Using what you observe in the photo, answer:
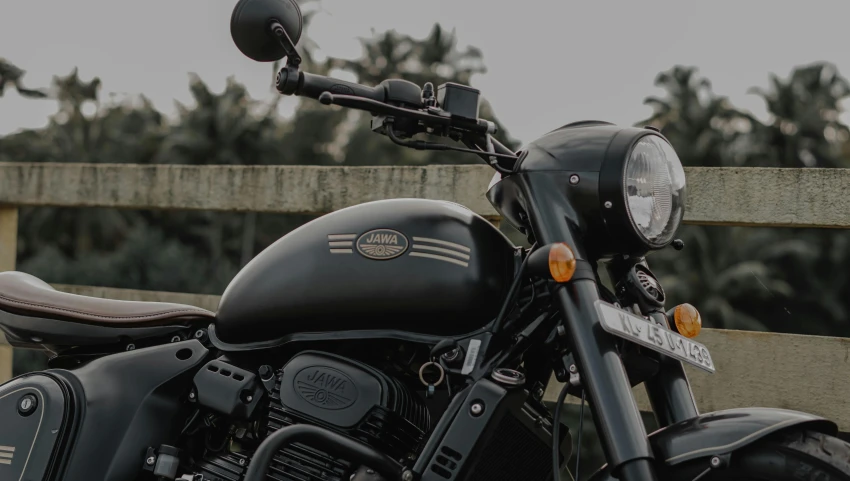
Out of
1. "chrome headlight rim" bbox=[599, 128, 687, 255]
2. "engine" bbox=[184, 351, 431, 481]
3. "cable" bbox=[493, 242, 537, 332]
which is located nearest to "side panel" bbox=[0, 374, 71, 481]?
"engine" bbox=[184, 351, 431, 481]

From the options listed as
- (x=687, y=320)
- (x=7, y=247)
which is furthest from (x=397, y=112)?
(x=7, y=247)

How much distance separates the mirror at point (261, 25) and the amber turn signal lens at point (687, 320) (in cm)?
98

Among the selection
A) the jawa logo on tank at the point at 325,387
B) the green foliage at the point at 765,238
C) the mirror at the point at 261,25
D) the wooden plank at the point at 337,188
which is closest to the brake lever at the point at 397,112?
the mirror at the point at 261,25

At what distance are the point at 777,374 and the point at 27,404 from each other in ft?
6.58

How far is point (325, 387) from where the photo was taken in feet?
6.21

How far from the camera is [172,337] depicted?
2219mm

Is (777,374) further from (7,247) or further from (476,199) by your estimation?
(7,247)

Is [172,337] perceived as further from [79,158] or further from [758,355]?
[79,158]

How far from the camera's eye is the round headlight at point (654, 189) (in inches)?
68.4

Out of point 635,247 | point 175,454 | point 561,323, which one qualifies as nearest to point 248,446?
point 175,454

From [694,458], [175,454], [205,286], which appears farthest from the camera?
[205,286]

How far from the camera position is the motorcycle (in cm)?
161

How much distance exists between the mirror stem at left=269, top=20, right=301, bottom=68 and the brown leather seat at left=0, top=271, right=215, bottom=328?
742 millimetres

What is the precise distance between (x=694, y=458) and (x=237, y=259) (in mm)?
33533
